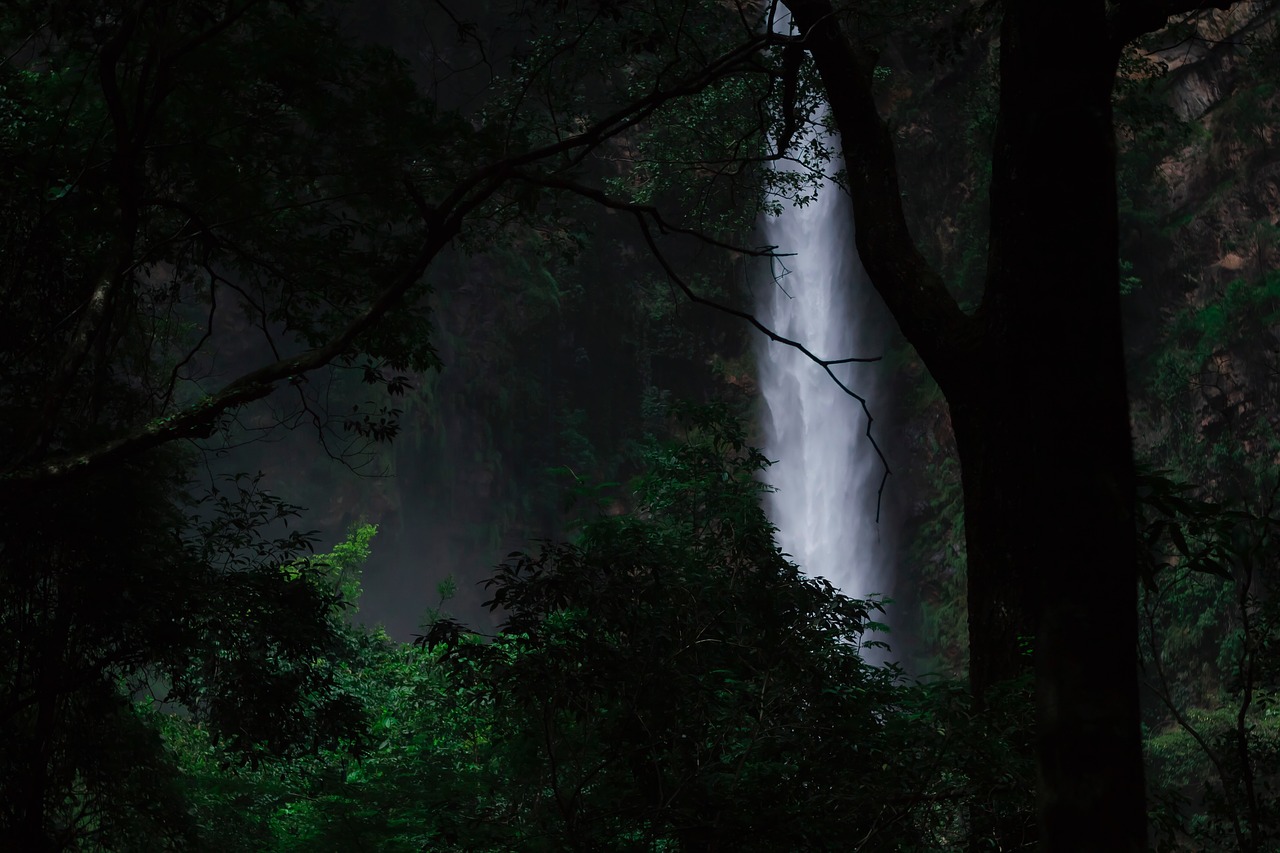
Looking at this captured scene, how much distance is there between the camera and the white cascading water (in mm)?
21422

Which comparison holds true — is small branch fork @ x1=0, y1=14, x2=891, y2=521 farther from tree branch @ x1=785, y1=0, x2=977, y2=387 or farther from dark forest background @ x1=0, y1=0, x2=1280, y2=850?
tree branch @ x1=785, y1=0, x2=977, y2=387

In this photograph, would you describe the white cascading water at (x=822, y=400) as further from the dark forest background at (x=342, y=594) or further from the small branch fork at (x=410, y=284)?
the small branch fork at (x=410, y=284)

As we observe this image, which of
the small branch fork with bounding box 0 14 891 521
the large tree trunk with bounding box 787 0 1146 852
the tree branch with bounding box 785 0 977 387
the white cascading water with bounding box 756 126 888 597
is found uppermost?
the white cascading water with bounding box 756 126 888 597

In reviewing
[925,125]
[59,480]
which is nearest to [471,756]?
[59,480]

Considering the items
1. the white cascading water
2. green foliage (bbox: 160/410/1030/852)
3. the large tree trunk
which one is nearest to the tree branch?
green foliage (bbox: 160/410/1030/852)

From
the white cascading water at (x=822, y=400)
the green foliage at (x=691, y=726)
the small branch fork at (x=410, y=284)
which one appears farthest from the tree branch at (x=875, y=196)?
the white cascading water at (x=822, y=400)

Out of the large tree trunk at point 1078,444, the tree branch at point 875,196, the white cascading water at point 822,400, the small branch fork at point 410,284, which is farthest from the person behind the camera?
the white cascading water at point 822,400

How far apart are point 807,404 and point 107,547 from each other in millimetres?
18501

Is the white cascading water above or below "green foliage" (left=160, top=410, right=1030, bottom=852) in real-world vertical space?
above

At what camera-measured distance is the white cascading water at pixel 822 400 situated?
2142 cm

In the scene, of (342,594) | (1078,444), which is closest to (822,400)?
(342,594)

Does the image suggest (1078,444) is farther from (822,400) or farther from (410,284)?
(822,400)

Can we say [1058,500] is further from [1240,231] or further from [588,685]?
[1240,231]

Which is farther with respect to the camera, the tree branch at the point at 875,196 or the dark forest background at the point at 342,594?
the tree branch at the point at 875,196
